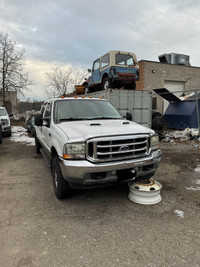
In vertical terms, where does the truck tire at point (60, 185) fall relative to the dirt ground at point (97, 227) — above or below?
above

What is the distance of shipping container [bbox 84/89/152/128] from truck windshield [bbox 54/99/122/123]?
4.05 metres

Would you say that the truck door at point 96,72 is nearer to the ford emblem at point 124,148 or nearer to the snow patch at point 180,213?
the ford emblem at point 124,148

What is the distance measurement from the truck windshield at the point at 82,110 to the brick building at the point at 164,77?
12.2 meters

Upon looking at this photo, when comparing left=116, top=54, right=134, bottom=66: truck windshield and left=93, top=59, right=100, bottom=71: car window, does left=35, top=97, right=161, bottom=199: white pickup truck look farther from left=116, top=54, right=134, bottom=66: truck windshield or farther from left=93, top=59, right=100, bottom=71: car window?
left=93, top=59, right=100, bottom=71: car window

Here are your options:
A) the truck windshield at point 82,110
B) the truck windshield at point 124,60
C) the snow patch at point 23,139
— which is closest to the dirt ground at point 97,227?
the truck windshield at point 82,110

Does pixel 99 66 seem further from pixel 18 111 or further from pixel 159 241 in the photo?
pixel 18 111

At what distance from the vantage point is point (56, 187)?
12.0ft

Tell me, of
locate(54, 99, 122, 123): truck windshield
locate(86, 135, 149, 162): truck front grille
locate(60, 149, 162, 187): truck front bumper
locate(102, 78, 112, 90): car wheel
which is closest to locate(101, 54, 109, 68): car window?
locate(102, 78, 112, 90): car wheel

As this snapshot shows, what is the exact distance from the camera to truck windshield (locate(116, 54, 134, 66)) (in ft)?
30.5

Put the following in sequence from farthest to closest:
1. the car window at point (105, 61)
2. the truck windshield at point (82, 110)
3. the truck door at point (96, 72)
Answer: the truck door at point (96, 72) < the car window at point (105, 61) < the truck windshield at point (82, 110)

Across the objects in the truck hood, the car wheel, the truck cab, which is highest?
the truck cab

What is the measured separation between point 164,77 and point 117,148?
17.0 metres

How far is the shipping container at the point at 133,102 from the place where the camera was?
8719mm

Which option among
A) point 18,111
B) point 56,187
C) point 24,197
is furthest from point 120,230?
point 18,111
